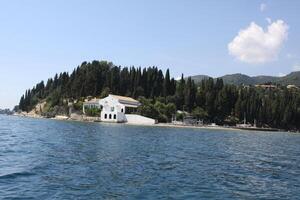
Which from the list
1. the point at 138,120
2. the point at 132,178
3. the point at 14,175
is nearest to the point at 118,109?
the point at 138,120

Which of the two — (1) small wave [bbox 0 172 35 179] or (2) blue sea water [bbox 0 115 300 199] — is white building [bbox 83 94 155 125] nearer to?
(2) blue sea water [bbox 0 115 300 199]

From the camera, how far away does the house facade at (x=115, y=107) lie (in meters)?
139

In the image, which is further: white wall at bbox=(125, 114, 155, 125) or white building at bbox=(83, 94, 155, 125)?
white building at bbox=(83, 94, 155, 125)

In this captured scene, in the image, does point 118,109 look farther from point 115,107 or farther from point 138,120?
point 138,120

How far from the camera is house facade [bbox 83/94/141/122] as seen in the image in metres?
139

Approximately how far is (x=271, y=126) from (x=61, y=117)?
7689 cm

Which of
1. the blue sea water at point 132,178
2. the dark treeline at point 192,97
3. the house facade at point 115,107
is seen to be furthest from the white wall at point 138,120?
the blue sea water at point 132,178

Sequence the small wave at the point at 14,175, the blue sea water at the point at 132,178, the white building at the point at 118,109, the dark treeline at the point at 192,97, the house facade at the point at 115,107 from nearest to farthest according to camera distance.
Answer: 1. the blue sea water at the point at 132,178
2. the small wave at the point at 14,175
3. the white building at the point at 118,109
4. the house facade at the point at 115,107
5. the dark treeline at the point at 192,97

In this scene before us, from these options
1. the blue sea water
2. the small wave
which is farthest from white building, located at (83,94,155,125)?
the small wave

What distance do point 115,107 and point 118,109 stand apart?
5.18 ft

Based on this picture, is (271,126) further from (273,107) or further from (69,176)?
(69,176)

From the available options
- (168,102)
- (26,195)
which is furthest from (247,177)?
(168,102)

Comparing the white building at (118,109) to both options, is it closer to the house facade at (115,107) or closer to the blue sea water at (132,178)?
the house facade at (115,107)

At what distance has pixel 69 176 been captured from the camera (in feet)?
71.6
